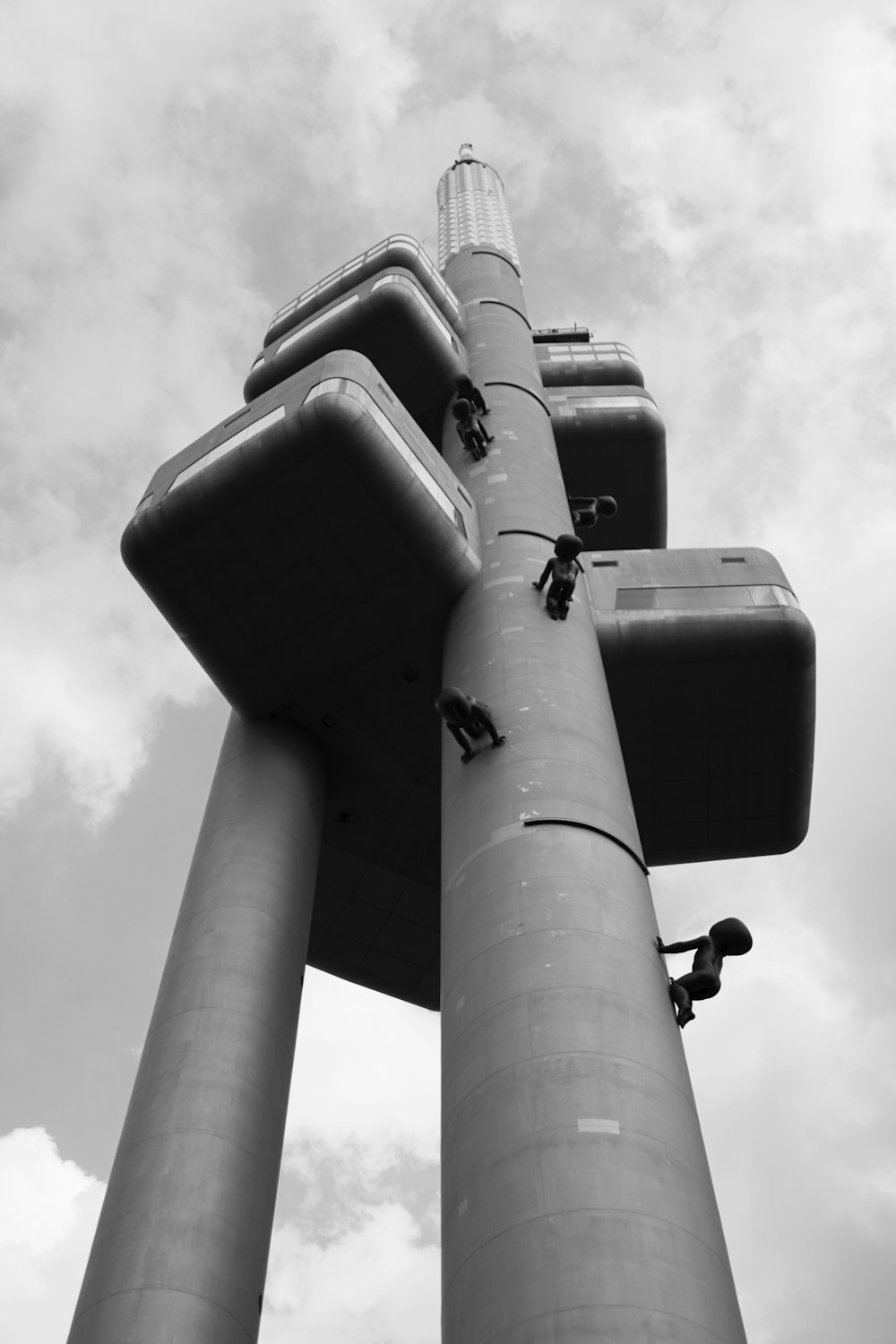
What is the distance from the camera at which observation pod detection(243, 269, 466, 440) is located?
97.7 ft

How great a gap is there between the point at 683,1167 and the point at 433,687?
1239 cm

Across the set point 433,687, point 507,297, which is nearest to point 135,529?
point 433,687

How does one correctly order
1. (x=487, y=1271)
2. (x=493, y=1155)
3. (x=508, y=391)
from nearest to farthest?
(x=487, y=1271)
(x=493, y=1155)
(x=508, y=391)

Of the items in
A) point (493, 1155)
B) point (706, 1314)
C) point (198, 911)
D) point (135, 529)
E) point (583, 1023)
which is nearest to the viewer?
point (706, 1314)

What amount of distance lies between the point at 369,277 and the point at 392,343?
17.8 feet

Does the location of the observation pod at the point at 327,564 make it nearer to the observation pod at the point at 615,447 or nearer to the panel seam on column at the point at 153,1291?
the panel seam on column at the point at 153,1291

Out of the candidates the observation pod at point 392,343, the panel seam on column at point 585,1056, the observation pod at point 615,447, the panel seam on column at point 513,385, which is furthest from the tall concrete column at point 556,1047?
the observation pod at point 615,447

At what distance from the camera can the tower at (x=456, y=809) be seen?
1190cm

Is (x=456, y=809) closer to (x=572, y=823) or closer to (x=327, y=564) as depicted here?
(x=572, y=823)

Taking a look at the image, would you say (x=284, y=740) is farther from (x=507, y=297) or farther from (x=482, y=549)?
(x=507, y=297)

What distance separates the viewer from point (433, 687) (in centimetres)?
2298

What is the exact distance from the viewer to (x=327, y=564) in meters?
21.2

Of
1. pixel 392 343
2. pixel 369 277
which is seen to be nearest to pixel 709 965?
pixel 392 343

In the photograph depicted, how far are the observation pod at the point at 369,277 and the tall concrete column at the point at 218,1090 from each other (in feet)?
56.3
